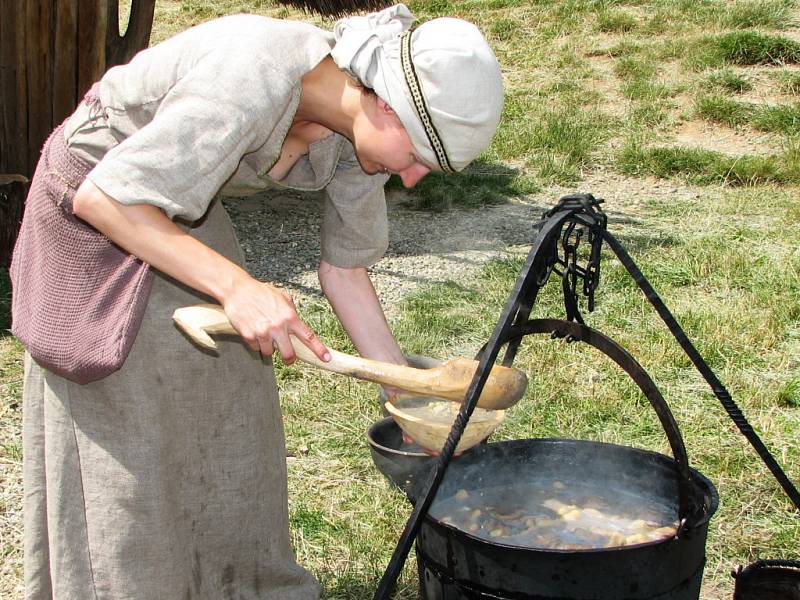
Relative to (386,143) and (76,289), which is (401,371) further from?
(76,289)

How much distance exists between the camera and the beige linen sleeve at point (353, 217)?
2746 millimetres

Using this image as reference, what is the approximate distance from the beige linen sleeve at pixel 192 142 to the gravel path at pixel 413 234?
11.8 feet

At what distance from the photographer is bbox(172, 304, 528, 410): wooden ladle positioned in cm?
224

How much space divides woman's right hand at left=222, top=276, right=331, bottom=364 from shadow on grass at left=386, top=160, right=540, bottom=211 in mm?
5681

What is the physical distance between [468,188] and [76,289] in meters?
5.93

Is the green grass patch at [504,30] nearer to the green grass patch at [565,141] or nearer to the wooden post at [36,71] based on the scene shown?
the green grass patch at [565,141]

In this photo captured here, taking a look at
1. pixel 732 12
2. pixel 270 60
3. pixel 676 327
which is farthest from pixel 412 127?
pixel 732 12

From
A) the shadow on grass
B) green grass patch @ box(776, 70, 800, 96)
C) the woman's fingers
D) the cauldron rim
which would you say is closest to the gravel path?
the shadow on grass

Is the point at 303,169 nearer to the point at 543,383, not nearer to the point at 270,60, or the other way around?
the point at 270,60

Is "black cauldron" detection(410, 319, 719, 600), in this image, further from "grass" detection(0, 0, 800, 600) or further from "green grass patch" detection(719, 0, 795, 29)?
"green grass patch" detection(719, 0, 795, 29)

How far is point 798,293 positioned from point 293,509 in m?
3.29

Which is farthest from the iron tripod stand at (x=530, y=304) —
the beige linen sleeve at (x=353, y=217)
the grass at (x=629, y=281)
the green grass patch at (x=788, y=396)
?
the green grass patch at (x=788, y=396)

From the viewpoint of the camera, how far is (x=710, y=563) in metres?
3.49

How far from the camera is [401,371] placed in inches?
90.4
